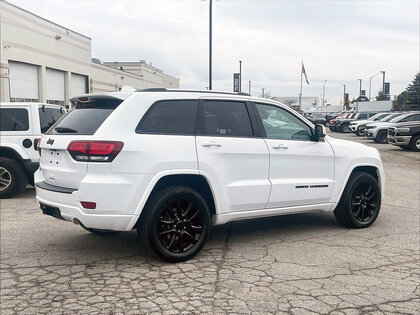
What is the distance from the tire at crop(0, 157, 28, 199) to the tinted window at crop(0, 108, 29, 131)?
1.96 feet

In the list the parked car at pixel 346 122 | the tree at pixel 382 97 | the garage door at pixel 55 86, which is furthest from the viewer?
the tree at pixel 382 97

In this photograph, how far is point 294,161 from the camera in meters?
5.35

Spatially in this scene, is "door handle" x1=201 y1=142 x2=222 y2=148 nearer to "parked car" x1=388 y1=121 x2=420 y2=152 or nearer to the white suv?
the white suv

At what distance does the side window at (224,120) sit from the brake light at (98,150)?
3.20ft

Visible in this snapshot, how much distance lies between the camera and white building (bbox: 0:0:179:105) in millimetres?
25125

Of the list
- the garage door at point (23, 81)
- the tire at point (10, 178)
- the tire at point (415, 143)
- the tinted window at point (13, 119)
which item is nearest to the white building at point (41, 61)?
the garage door at point (23, 81)

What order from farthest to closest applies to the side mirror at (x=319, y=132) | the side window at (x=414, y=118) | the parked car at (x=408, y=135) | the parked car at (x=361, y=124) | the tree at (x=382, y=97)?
the tree at (x=382, y=97)
the parked car at (x=361, y=124)
the side window at (x=414, y=118)
the parked car at (x=408, y=135)
the side mirror at (x=319, y=132)

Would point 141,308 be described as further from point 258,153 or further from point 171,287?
point 258,153

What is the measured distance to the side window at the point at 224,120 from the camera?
4.80 m

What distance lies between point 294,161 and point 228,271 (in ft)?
5.64

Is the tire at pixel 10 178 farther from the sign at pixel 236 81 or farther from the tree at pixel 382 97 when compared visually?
the tree at pixel 382 97

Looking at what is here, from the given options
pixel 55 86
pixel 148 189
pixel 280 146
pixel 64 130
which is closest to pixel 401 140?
pixel 280 146

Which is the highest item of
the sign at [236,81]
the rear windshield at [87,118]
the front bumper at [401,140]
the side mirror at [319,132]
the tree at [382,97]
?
the tree at [382,97]

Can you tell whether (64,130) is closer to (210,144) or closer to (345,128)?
(210,144)
